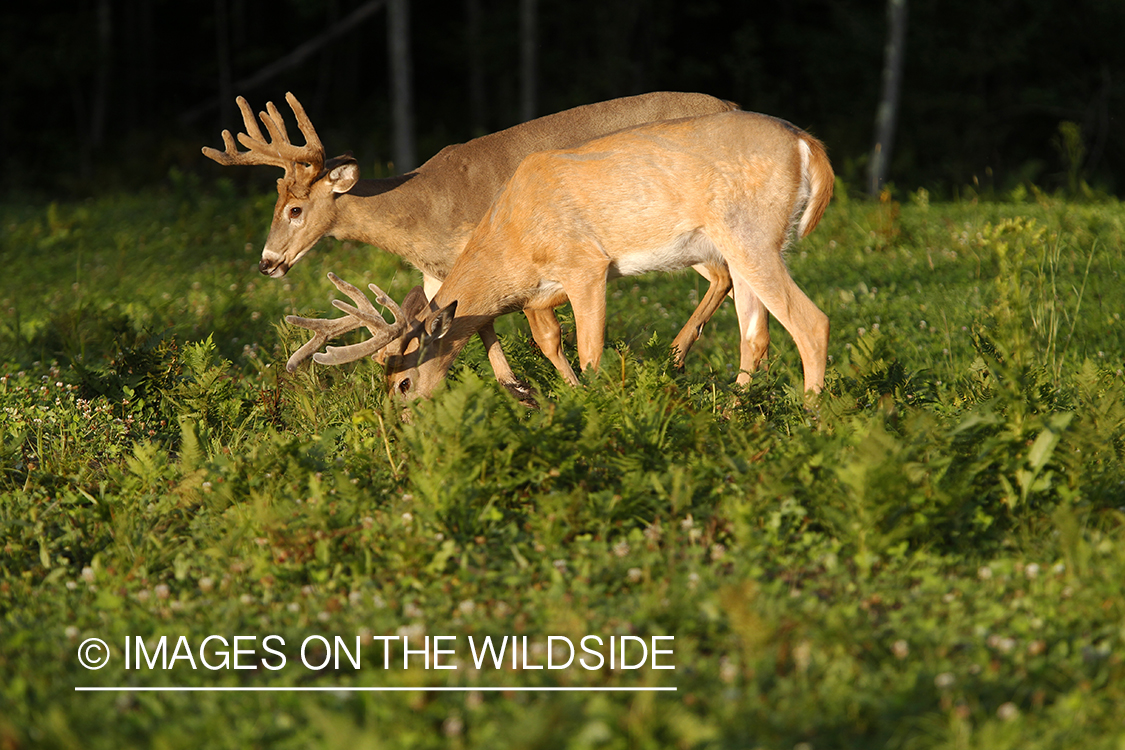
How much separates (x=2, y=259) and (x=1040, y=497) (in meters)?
10.5

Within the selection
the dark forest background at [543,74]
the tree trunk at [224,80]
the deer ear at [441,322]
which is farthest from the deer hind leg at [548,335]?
the tree trunk at [224,80]

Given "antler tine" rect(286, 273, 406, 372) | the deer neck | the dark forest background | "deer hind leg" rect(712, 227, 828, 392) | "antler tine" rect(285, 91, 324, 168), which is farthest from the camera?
the dark forest background

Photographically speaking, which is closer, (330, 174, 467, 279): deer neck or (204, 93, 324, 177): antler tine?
(204, 93, 324, 177): antler tine

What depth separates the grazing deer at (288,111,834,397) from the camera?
622 centimetres

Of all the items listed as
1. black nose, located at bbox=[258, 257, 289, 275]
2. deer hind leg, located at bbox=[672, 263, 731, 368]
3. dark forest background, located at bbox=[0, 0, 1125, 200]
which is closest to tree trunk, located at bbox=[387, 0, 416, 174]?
dark forest background, located at bbox=[0, 0, 1125, 200]

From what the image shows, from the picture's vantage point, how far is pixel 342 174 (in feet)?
24.9

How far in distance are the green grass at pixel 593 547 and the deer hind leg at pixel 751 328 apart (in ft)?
0.98

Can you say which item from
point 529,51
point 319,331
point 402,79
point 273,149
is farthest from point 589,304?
point 529,51

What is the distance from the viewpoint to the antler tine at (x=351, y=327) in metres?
5.93

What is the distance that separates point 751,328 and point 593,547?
297 cm

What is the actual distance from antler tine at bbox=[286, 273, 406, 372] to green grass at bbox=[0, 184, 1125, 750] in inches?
13.4

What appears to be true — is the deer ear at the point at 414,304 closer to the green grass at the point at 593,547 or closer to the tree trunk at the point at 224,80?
the green grass at the point at 593,547

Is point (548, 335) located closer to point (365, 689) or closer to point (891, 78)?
point (365, 689)

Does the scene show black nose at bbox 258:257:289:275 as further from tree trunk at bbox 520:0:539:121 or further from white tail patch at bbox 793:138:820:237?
tree trunk at bbox 520:0:539:121
